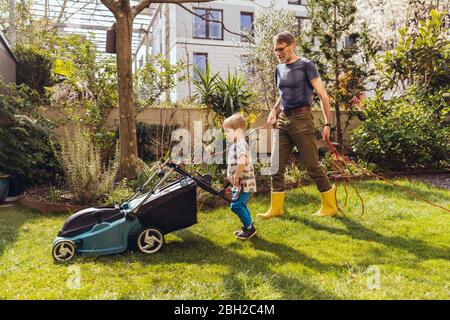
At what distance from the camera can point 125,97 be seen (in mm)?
5832

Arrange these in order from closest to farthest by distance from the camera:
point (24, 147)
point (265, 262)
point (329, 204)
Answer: point (265, 262) < point (329, 204) < point (24, 147)

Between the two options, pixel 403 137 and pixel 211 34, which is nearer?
pixel 403 137

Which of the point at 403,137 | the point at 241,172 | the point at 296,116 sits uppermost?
the point at 296,116

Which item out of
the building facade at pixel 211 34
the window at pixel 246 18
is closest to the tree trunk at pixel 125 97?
the building facade at pixel 211 34

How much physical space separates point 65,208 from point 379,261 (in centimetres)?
376

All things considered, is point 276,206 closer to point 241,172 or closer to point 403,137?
point 241,172

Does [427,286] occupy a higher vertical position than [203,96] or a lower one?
lower

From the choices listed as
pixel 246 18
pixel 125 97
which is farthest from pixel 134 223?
pixel 246 18

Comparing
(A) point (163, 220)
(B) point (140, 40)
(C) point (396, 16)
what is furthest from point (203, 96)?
(B) point (140, 40)

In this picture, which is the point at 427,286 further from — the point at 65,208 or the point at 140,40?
the point at 140,40

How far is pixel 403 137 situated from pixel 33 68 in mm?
7697

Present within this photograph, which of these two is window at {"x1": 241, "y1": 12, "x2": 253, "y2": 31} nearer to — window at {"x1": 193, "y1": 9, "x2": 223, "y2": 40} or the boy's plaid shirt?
window at {"x1": 193, "y1": 9, "x2": 223, "y2": 40}

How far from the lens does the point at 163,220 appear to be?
365 centimetres

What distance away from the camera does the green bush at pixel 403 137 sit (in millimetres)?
7230
